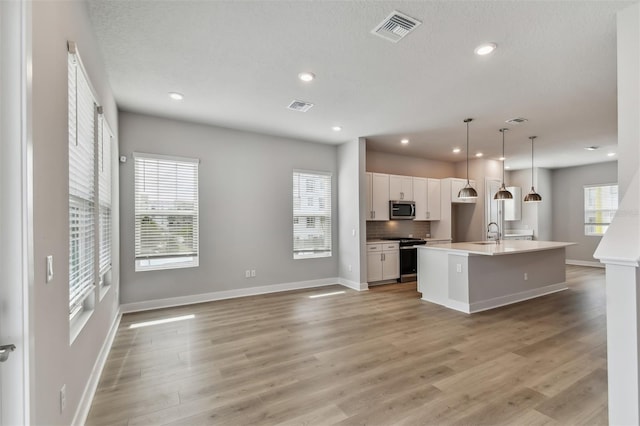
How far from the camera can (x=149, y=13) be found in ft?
7.61

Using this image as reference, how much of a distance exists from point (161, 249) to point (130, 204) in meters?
0.79

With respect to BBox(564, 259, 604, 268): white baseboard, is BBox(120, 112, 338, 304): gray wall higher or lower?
higher

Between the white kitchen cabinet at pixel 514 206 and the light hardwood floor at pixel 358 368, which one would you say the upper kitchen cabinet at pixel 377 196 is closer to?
the light hardwood floor at pixel 358 368

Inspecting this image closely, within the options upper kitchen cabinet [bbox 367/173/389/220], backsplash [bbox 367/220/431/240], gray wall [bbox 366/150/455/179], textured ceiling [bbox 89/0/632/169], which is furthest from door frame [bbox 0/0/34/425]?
gray wall [bbox 366/150/455/179]

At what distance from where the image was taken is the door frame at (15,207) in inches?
46.1

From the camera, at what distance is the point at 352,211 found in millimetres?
5988

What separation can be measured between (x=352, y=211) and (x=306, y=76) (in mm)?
3132

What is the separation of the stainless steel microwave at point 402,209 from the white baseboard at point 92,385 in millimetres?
5289

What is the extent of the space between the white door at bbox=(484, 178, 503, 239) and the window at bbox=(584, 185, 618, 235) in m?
2.62

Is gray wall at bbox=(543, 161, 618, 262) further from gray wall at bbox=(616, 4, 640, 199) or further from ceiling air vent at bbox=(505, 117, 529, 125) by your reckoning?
gray wall at bbox=(616, 4, 640, 199)

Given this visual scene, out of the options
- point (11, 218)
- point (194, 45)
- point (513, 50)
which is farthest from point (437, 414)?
point (194, 45)

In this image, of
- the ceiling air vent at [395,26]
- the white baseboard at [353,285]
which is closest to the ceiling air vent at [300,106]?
the ceiling air vent at [395,26]

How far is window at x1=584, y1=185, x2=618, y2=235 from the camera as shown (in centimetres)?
813

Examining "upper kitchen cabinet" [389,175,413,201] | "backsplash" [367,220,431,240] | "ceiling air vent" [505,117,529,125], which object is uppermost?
"ceiling air vent" [505,117,529,125]
